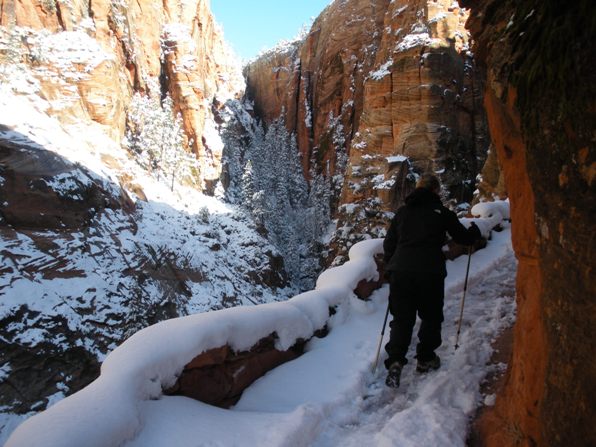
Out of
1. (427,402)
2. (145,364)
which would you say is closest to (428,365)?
(427,402)

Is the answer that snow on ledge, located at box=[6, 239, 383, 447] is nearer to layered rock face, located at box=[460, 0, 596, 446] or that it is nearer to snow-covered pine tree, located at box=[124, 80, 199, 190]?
layered rock face, located at box=[460, 0, 596, 446]

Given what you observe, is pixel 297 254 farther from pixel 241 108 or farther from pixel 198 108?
pixel 241 108

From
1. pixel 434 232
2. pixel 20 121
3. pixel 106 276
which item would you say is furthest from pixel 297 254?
pixel 434 232

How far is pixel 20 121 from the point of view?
20.1 m

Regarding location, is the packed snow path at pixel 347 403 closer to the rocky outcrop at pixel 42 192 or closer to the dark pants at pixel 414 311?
the dark pants at pixel 414 311

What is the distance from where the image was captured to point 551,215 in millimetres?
2109

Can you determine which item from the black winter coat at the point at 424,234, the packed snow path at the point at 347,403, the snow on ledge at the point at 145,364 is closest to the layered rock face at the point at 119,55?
the snow on ledge at the point at 145,364

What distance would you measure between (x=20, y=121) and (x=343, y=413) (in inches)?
938

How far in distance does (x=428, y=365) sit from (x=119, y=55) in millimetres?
41527

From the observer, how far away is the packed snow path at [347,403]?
2686 mm

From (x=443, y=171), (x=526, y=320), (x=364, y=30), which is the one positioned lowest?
(x=526, y=320)

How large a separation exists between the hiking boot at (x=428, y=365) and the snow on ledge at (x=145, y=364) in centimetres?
136

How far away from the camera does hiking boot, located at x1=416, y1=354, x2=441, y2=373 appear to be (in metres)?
3.70

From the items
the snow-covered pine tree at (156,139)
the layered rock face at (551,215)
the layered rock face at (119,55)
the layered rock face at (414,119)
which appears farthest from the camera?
the snow-covered pine tree at (156,139)
